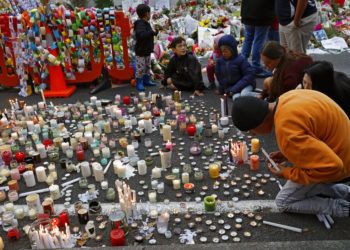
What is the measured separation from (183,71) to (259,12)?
1.43 m

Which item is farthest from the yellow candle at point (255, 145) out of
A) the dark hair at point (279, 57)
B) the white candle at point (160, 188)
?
the white candle at point (160, 188)

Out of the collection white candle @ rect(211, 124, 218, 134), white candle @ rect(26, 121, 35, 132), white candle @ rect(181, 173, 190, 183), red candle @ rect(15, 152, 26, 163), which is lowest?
white candle @ rect(181, 173, 190, 183)

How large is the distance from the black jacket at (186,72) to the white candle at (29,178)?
291 centimetres

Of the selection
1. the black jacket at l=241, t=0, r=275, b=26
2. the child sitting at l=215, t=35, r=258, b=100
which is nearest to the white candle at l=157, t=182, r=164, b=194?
the child sitting at l=215, t=35, r=258, b=100

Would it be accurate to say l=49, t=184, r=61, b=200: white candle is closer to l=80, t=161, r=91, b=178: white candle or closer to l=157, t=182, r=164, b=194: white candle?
l=80, t=161, r=91, b=178: white candle

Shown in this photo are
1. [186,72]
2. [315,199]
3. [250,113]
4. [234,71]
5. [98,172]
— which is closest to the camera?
[250,113]

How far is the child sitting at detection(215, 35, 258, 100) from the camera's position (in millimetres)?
5363

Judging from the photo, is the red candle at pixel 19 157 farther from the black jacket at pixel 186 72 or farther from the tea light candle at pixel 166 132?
the black jacket at pixel 186 72

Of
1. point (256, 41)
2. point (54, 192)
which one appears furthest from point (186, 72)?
point (54, 192)

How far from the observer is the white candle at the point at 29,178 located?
3699mm

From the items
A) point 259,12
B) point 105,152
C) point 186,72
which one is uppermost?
point 259,12

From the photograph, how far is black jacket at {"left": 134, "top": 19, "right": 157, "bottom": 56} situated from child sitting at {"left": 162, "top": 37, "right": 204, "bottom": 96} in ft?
1.25

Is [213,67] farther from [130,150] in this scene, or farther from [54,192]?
[54,192]

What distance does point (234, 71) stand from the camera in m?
5.51
